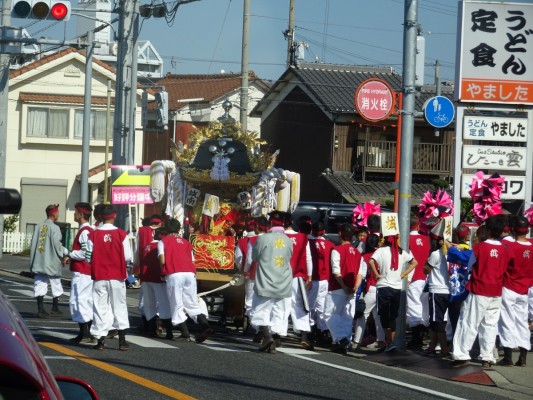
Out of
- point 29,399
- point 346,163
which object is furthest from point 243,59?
point 29,399

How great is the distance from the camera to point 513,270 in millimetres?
13070

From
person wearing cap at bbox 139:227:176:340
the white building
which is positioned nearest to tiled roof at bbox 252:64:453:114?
the white building

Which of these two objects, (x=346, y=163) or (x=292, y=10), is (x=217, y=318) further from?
(x=292, y=10)

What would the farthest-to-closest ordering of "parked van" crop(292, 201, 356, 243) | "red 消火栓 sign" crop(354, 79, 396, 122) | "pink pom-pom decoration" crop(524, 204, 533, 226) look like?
"parked van" crop(292, 201, 356, 243), "pink pom-pom decoration" crop(524, 204, 533, 226), "red 消火栓 sign" crop(354, 79, 396, 122)

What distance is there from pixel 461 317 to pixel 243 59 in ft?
66.9

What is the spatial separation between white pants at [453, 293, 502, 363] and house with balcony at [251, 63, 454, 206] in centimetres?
2953

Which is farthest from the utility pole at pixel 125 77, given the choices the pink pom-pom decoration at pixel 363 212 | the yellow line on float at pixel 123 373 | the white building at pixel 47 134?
the white building at pixel 47 134

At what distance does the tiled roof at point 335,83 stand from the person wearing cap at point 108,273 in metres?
30.3

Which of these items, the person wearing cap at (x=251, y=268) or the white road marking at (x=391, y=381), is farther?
the person wearing cap at (x=251, y=268)

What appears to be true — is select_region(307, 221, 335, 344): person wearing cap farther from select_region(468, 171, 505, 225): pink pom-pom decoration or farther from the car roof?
the car roof

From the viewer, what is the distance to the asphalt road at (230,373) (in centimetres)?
1012

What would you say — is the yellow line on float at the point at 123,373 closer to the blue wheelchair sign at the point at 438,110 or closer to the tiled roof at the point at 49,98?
the blue wheelchair sign at the point at 438,110

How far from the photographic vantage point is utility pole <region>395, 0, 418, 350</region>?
1423cm

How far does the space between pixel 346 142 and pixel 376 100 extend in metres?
28.4
